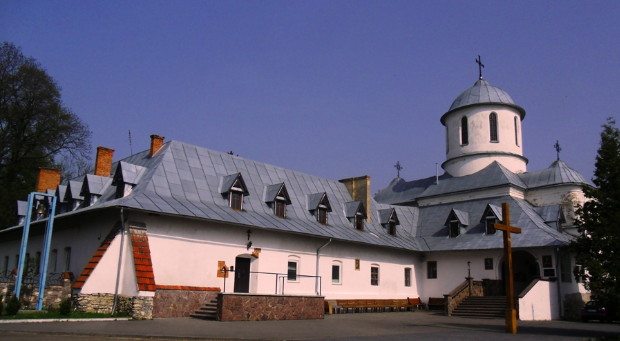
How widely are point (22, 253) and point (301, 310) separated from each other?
10387 millimetres

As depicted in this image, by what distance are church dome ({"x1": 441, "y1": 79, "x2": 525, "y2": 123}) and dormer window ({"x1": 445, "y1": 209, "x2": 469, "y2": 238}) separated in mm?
9657

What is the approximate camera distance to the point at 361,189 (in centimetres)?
3384

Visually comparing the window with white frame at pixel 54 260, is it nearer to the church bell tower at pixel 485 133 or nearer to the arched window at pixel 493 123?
the church bell tower at pixel 485 133

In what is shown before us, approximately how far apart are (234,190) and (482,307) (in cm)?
1348

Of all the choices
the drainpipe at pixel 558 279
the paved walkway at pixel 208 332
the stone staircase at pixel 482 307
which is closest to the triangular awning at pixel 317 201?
the stone staircase at pixel 482 307

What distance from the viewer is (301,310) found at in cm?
2134

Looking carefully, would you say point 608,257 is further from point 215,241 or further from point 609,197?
point 215,241

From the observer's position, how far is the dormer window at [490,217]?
3098 cm

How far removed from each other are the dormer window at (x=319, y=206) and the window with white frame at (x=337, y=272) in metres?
2.32

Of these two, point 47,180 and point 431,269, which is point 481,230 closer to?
point 431,269

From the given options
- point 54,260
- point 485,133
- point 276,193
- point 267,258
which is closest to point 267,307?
point 267,258

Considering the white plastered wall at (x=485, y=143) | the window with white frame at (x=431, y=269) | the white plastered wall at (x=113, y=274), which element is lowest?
the white plastered wall at (x=113, y=274)

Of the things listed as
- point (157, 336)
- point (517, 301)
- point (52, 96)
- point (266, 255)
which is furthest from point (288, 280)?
point (52, 96)

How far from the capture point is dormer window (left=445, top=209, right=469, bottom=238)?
108 ft
